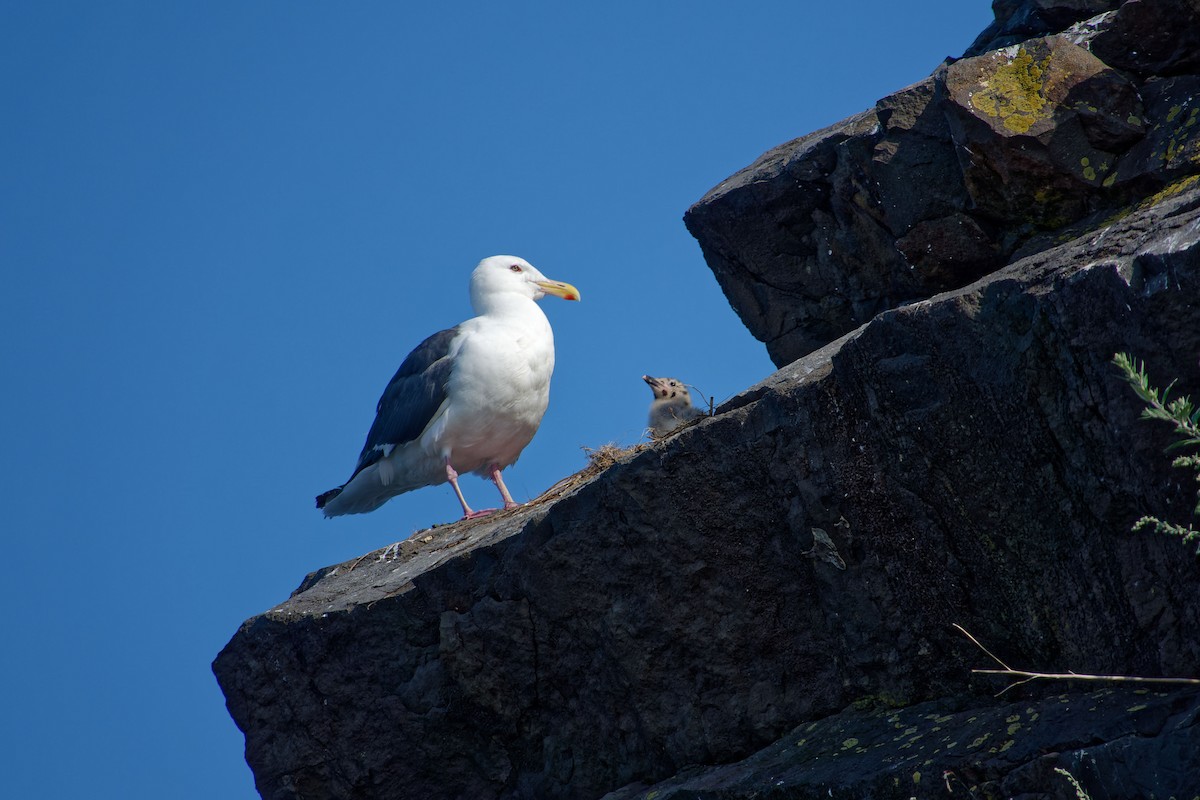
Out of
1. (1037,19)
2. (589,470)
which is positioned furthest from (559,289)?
(1037,19)

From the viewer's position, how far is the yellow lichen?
240 inches

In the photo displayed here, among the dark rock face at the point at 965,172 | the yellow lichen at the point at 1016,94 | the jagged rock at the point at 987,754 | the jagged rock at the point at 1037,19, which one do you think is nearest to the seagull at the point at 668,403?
the dark rock face at the point at 965,172

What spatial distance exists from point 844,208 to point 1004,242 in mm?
1264

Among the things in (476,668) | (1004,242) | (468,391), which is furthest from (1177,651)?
(468,391)

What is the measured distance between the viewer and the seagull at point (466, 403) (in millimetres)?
9844

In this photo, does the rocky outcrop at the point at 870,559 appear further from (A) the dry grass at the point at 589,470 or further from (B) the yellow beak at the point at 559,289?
(B) the yellow beak at the point at 559,289

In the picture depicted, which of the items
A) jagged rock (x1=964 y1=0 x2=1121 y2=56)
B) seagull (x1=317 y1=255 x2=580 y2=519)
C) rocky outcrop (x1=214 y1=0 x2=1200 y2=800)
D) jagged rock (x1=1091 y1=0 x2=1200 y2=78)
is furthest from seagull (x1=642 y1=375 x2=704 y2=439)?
jagged rock (x1=1091 y1=0 x2=1200 y2=78)

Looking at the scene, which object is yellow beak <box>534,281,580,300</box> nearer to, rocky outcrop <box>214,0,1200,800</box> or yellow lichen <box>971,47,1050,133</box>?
rocky outcrop <box>214,0,1200,800</box>

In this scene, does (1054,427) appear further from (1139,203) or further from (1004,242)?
(1004,242)

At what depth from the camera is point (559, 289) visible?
36.1 ft

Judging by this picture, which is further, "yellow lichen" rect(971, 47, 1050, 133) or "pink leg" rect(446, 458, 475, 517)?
"pink leg" rect(446, 458, 475, 517)

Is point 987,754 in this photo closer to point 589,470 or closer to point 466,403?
point 589,470

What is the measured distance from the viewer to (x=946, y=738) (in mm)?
4570

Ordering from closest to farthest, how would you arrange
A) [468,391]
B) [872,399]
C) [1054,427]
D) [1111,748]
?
[1111,748] < [1054,427] < [872,399] < [468,391]
